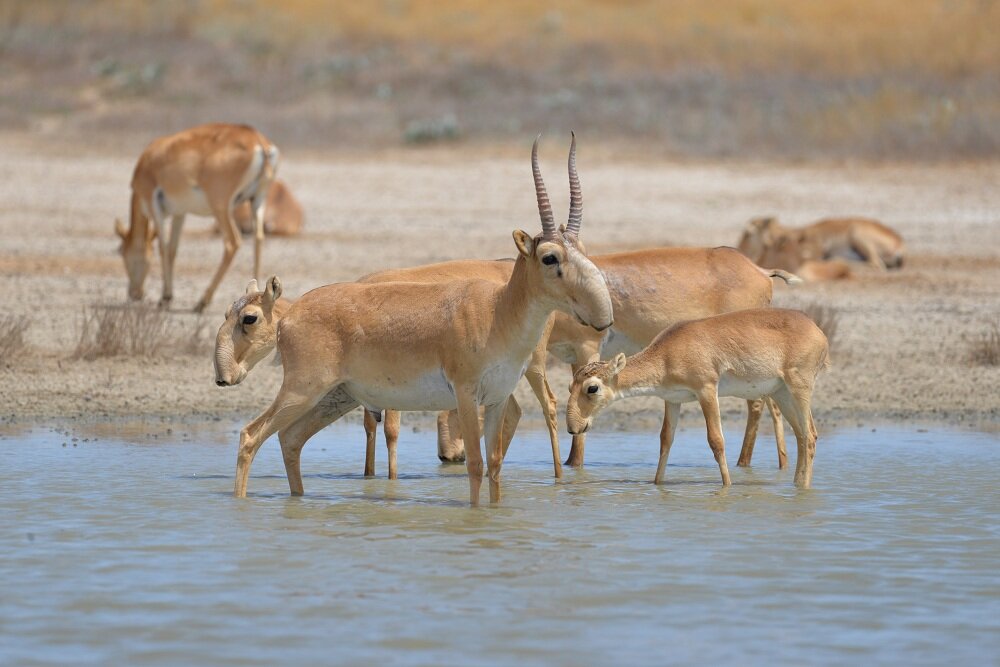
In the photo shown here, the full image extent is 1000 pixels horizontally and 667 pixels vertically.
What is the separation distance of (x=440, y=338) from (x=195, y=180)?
10184 mm

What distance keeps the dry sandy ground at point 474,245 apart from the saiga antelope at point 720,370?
2769 mm

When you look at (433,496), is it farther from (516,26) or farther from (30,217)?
(516,26)

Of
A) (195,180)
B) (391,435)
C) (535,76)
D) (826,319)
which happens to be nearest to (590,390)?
(391,435)

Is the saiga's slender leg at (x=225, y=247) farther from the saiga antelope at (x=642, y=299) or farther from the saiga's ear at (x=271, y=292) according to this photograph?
the saiga's ear at (x=271, y=292)

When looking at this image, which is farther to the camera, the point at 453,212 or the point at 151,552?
the point at 453,212

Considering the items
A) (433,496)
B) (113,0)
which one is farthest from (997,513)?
(113,0)

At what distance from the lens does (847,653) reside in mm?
6715

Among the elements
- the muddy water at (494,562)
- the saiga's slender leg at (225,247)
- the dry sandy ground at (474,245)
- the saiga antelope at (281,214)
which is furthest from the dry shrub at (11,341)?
the saiga antelope at (281,214)

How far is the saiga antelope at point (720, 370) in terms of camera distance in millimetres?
10445

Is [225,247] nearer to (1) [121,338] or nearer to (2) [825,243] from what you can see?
(1) [121,338]

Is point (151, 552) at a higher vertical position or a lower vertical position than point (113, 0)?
lower

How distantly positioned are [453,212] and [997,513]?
15.5 metres

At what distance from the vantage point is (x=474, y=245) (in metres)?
21.7

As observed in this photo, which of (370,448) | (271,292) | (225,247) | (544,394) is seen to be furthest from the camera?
(225,247)
